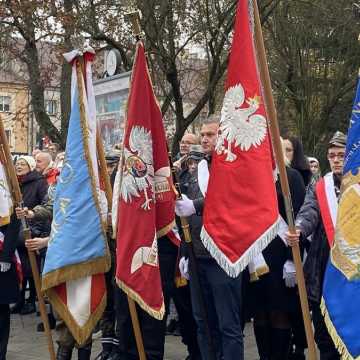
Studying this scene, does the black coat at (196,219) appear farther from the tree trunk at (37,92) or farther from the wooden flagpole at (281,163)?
the tree trunk at (37,92)

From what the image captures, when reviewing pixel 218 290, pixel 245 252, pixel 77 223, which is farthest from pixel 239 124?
pixel 77 223

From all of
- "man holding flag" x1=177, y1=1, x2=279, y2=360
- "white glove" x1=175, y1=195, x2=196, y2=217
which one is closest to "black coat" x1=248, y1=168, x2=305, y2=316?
"white glove" x1=175, y1=195, x2=196, y2=217

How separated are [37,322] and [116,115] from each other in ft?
9.09

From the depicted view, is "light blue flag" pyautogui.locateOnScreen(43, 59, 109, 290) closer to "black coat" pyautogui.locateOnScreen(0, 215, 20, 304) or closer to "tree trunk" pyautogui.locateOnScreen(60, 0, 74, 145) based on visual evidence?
"black coat" pyautogui.locateOnScreen(0, 215, 20, 304)

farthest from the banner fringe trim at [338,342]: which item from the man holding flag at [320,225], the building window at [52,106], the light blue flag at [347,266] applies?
the building window at [52,106]

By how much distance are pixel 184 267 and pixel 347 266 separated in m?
1.78

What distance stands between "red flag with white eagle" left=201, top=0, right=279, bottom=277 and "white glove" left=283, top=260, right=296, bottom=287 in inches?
41.4

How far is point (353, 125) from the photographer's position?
4.40 meters

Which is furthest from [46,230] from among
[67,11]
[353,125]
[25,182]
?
[67,11]

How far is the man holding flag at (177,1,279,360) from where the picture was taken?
182 inches

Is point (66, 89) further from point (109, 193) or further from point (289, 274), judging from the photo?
point (289, 274)

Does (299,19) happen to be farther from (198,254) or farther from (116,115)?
(198,254)

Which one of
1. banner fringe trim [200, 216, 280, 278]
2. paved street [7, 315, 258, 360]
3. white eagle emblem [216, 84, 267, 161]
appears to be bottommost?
paved street [7, 315, 258, 360]

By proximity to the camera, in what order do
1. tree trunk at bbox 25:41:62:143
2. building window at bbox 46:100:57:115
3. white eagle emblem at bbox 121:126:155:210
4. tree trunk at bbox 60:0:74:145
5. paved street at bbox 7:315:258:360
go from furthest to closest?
building window at bbox 46:100:57:115 < tree trunk at bbox 25:41:62:143 < tree trunk at bbox 60:0:74:145 < paved street at bbox 7:315:258:360 < white eagle emblem at bbox 121:126:155:210
